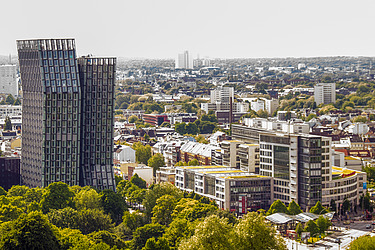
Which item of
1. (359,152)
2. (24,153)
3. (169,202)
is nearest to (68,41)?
(24,153)

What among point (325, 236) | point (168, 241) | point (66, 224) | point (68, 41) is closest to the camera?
point (168, 241)

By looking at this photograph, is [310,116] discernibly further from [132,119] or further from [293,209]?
[293,209]

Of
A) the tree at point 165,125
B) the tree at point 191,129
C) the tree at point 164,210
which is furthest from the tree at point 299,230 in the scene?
the tree at point 165,125

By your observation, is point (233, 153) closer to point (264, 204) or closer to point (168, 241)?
point (264, 204)

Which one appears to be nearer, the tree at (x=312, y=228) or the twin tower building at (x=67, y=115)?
the tree at (x=312, y=228)

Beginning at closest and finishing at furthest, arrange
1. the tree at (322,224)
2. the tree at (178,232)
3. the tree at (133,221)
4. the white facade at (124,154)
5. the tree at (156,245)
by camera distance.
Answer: the tree at (156,245) → the tree at (178,232) → the tree at (322,224) → the tree at (133,221) → the white facade at (124,154)

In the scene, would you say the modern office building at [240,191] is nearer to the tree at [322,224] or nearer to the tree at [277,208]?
the tree at [277,208]

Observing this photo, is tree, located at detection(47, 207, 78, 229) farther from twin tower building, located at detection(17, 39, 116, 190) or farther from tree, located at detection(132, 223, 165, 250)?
twin tower building, located at detection(17, 39, 116, 190)

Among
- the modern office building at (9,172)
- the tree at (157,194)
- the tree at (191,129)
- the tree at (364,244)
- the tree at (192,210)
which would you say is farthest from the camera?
the tree at (191,129)
